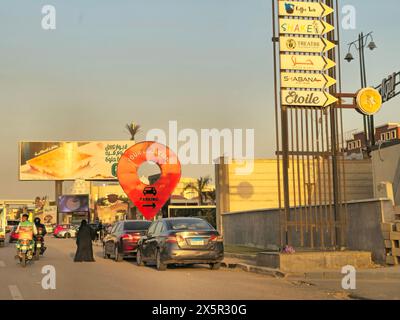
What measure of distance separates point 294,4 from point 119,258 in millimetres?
11070

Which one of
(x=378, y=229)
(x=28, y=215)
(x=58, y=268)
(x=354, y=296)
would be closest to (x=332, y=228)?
(x=378, y=229)

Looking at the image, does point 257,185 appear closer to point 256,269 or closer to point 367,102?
point 367,102

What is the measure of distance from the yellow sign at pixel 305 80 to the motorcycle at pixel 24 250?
388 inches

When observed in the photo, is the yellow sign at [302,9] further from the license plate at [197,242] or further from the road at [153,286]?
the road at [153,286]

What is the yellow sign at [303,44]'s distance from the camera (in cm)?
1741

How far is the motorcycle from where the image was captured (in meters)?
19.3

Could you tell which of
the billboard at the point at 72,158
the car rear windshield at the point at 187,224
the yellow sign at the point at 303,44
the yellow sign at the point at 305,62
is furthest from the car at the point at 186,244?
the billboard at the point at 72,158

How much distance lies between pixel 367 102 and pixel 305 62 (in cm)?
268

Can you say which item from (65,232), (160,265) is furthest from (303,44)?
(65,232)

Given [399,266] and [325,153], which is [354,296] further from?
[325,153]

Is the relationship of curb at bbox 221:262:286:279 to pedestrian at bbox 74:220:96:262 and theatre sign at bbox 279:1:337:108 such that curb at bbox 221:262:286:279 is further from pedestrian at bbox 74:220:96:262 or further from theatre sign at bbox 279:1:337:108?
pedestrian at bbox 74:220:96:262

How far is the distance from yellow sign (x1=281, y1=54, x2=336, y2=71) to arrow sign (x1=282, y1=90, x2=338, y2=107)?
720 mm
